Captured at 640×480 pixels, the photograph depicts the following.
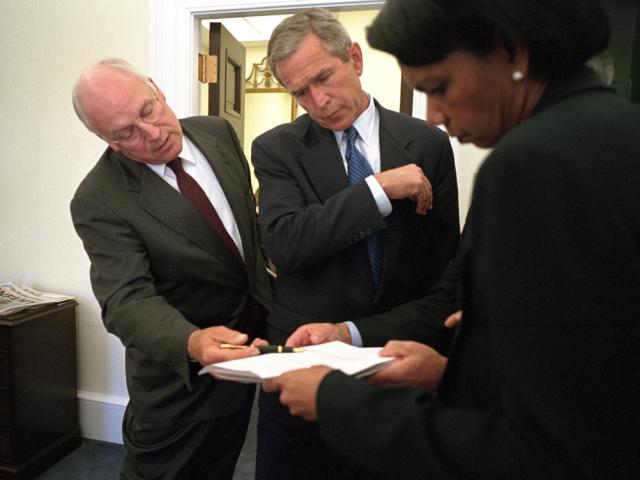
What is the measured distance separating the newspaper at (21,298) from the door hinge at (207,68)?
131cm

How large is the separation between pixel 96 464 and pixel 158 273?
1627mm

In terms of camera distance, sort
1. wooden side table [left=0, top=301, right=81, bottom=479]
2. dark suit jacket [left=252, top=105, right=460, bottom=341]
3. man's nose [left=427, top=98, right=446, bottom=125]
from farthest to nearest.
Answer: wooden side table [left=0, top=301, right=81, bottom=479] < dark suit jacket [left=252, top=105, right=460, bottom=341] < man's nose [left=427, top=98, right=446, bottom=125]

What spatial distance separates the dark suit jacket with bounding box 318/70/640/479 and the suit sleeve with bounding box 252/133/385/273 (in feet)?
1.88

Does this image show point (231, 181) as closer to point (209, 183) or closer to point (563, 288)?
point (209, 183)

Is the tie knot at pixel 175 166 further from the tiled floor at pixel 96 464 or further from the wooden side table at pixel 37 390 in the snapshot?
the tiled floor at pixel 96 464

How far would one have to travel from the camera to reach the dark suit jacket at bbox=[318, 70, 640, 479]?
530 mm

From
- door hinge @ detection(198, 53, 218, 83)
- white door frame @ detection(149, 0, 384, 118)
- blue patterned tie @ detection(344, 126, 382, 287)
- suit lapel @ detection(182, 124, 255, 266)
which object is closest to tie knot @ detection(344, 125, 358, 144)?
blue patterned tie @ detection(344, 126, 382, 287)

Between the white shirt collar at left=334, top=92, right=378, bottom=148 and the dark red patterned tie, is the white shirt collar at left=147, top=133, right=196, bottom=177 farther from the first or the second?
the white shirt collar at left=334, top=92, right=378, bottom=148

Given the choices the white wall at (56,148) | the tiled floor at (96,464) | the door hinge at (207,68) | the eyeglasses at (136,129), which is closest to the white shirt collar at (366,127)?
the eyeglasses at (136,129)

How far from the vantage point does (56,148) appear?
266cm

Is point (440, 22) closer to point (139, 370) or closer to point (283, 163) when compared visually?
point (283, 163)

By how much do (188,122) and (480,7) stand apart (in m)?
1.34

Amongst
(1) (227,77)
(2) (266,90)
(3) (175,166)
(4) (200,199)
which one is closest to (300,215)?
(4) (200,199)

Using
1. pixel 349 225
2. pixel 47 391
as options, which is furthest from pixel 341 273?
pixel 47 391
